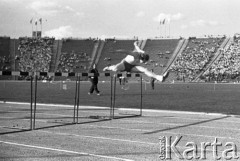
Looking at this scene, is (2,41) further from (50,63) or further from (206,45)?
(206,45)

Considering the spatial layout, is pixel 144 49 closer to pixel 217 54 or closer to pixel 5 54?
pixel 217 54

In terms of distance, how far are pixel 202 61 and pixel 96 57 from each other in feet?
79.8

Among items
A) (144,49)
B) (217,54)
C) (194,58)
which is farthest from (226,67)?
(144,49)

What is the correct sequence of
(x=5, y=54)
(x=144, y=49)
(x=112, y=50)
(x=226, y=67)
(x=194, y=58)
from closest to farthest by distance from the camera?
1. (x=226, y=67)
2. (x=194, y=58)
3. (x=5, y=54)
4. (x=144, y=49)
5. (x=112, y=50)

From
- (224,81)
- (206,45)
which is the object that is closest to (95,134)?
(224,81)

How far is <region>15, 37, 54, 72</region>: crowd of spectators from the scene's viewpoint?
8794 cm

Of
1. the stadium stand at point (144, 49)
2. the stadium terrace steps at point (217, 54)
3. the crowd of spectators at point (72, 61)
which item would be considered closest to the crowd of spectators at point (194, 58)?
the stadium stand at point (144, 49)

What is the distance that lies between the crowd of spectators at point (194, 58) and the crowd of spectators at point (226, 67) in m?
2.39

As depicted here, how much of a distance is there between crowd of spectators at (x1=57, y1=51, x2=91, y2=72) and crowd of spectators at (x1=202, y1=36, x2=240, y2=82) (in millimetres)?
27026

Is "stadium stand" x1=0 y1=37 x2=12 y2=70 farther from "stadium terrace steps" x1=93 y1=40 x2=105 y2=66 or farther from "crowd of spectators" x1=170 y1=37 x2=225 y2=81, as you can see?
"crowd of spectators" x1=170 y1=37 x2=225 y2=81

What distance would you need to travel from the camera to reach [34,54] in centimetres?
9169

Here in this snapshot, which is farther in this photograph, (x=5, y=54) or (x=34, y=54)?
(x=34, y=54)

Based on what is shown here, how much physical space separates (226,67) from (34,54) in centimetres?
4112

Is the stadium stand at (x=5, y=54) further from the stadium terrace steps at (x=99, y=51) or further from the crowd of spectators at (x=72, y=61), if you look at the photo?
the stadium terrace steps at (x=99, y=51)
